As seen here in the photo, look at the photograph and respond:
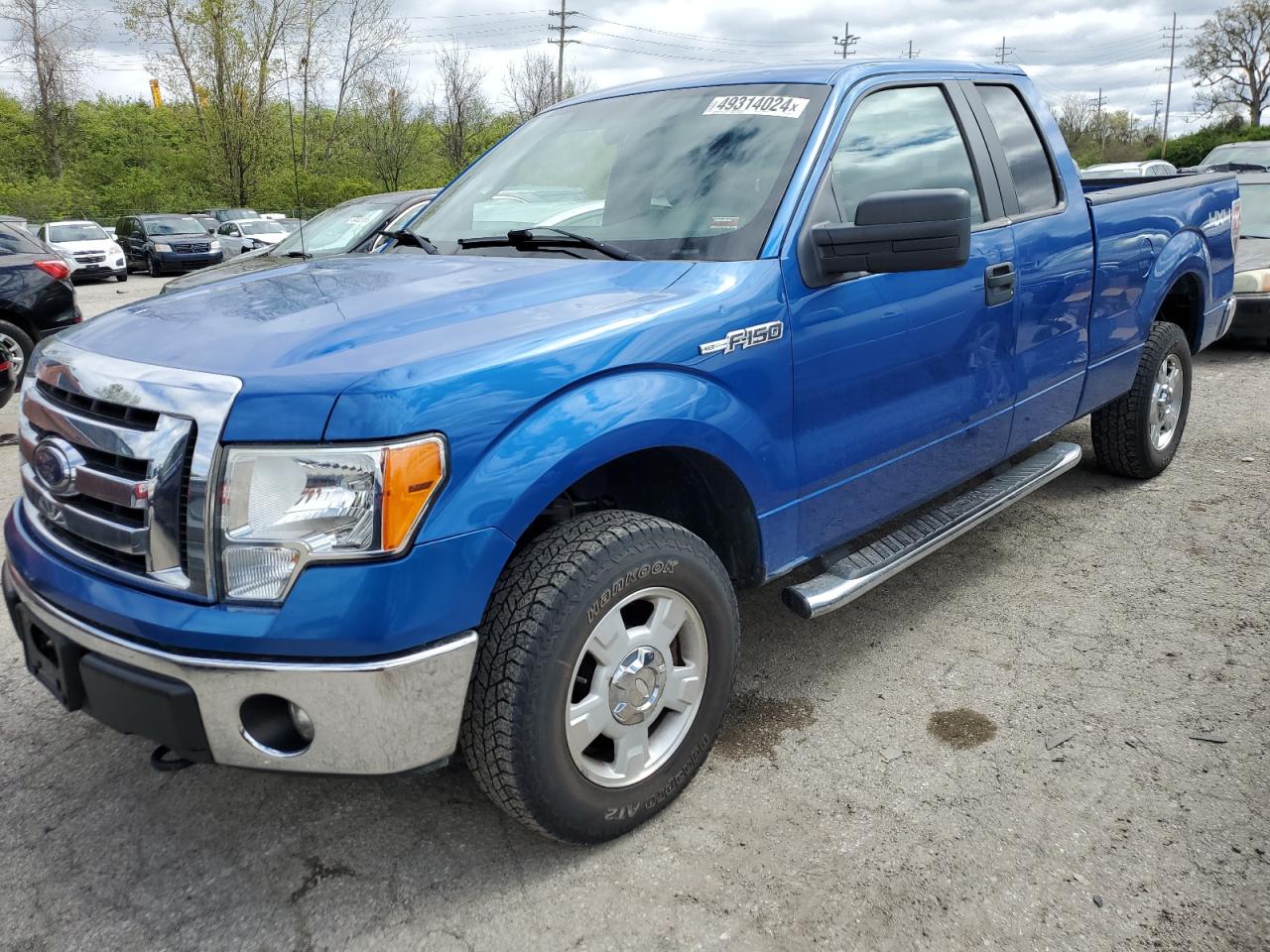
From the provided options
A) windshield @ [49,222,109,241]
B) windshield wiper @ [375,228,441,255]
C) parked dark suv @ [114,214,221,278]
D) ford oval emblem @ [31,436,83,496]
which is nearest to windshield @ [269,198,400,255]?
windshield wiper @ [375,228,441,255]

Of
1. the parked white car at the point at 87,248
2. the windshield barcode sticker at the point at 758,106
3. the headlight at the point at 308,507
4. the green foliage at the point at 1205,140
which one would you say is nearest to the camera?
the headlight at the point at 308,507

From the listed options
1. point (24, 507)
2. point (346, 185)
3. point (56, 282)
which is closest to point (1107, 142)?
point (346, 185)

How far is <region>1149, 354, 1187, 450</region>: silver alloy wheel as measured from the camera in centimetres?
495

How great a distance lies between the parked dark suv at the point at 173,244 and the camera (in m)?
24.4

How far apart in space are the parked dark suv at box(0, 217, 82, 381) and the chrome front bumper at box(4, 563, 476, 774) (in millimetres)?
7050

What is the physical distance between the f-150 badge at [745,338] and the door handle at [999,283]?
1132 mm

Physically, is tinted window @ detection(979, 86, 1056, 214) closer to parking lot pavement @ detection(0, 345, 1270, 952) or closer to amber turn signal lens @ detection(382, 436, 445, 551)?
parking lot pavement @ detection(0, 345, 1270, 952)

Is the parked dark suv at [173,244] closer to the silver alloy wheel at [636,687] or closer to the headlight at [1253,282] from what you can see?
the headlight at [1253,282]

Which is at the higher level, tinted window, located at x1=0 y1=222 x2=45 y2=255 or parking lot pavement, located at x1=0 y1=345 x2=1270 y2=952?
tinted window, located at x1=0 y1=222 x2=45 y2=255

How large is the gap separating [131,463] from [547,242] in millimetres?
1374

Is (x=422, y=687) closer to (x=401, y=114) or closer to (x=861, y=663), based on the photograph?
(x=861, y=663)

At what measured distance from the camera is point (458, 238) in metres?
3.30

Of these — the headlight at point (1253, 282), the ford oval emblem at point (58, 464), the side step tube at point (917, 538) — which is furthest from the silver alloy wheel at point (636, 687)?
the headlight at point (1253, 282)

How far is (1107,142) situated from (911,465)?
67.9 meters
